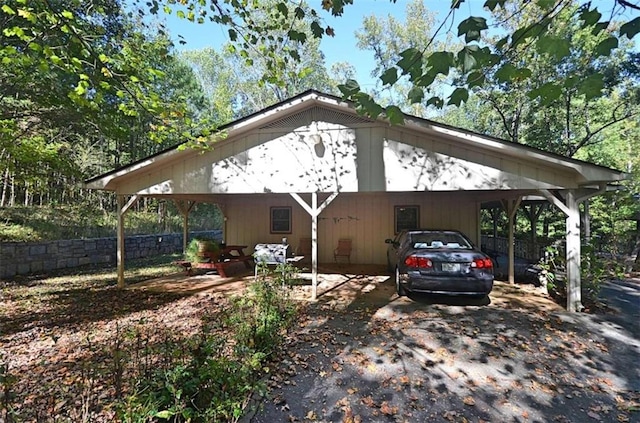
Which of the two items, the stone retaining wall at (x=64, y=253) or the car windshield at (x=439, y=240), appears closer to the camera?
the car windshield at (x=439, y=240)

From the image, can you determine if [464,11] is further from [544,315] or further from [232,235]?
[232,235]

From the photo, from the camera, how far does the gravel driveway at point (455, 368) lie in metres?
2.97

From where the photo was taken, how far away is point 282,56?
5.27 metres

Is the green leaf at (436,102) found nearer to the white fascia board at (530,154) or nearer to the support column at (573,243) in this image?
the white fascia board at (530,154)

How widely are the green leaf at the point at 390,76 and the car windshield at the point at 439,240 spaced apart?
15.7 ft

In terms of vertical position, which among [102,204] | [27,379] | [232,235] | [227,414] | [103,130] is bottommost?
[27,379]

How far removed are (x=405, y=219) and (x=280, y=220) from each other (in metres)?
4.51

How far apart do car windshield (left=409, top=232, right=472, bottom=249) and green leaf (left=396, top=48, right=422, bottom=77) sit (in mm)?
4805

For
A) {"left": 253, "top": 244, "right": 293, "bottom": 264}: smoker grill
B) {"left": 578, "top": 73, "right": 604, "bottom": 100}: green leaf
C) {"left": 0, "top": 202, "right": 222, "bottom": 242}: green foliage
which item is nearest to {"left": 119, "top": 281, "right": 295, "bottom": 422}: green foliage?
{"left": 578, "top": 73, "right": 604, "bottom": 100}: green leaf

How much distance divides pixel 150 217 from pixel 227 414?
1874 cm

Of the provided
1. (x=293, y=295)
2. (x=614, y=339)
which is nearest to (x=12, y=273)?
(x=293, y=295)

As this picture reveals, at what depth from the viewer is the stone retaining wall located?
8945 millimetres

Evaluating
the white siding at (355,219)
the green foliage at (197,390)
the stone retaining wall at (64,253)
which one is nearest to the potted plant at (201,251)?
the white siding at (355,219)

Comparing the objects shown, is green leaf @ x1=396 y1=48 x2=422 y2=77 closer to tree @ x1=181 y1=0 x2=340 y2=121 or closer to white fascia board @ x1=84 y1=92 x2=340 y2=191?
white fascia board @ x1=84 y1=92 x2=340 y2=191
